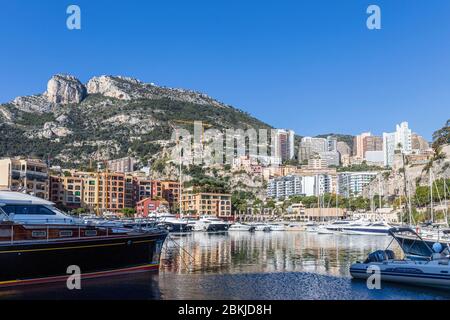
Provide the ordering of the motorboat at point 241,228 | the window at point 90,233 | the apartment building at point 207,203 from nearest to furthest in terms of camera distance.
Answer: the window at point 90,233, the motorboat at point 241,228, the apartment building at point 207,203

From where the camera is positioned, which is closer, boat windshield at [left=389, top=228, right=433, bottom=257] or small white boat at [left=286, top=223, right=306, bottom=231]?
boat windshield at [left=389, top=228, right=433, bottom=257]

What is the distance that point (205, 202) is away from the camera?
16712 centimetres

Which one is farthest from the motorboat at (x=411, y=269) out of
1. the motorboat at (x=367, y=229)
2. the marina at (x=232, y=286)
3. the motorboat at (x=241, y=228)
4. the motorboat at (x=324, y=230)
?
the motorboat at (x=241, y=228)

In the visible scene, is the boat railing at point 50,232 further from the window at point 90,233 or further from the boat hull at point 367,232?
the boat hull at point 367,232

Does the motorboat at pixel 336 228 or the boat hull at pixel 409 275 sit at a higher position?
the boat hull at pixel 409 275

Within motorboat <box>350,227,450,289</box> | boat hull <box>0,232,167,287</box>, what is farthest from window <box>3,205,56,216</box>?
motorboat <box>350,227,450,289</box>

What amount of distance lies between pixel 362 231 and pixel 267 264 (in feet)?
236

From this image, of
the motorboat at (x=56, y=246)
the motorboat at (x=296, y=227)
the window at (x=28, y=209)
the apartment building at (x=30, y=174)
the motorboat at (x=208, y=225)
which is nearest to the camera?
the motorboat at (x=56, y=246)

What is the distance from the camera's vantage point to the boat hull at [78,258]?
2555 centimetres

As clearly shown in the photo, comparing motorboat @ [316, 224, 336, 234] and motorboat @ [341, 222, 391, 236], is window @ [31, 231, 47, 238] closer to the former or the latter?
motorboat @ [341, 222, 391, 236]

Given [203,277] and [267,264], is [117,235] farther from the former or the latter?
[267,264]

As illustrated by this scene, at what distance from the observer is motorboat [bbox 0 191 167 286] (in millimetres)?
25703

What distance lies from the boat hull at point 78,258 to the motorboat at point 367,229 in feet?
253

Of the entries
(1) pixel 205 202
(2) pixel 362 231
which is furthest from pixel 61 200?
(2) pixel 362 231
